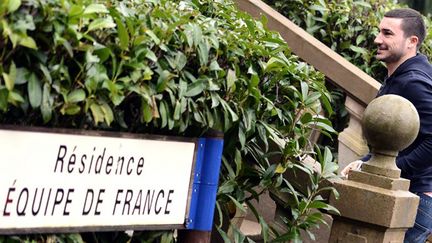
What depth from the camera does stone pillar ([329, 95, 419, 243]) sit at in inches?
202

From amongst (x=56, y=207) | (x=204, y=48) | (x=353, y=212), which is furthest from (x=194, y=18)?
(x=353, y=212)

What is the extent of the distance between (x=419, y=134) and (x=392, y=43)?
2.37 ft

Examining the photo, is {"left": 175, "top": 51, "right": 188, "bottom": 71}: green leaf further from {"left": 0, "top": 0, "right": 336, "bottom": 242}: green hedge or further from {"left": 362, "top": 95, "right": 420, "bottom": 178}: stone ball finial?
{"left": 362, "top": 95, "right": 420, "bottom": 178}: stone ball finial

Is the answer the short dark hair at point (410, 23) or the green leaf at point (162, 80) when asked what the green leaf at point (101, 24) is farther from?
the short dark hair at point (410, 23)

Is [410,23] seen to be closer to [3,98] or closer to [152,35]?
[152,35]

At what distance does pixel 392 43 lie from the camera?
6094 mm

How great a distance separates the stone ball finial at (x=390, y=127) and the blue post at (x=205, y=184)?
1.22m

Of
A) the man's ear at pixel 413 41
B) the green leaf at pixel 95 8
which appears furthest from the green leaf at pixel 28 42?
the man's ear at pixel 413 41

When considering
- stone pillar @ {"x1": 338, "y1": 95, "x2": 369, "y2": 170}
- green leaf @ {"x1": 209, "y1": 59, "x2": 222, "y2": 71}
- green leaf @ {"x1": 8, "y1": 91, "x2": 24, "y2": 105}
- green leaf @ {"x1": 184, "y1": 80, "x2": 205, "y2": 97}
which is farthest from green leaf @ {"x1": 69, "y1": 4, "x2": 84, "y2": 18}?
stone pillar @ {"x1": 338, "y1": 95, "x2": 369, "y2": 170}

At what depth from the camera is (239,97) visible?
4320mm

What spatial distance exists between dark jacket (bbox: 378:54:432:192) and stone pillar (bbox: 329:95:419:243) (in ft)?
1.06

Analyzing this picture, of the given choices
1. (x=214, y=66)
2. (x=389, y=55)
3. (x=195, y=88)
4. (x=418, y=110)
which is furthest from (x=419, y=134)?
(x=195, y=88)

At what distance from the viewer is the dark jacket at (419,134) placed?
18.3 ft

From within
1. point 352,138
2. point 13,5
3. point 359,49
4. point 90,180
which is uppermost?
point 13,5
